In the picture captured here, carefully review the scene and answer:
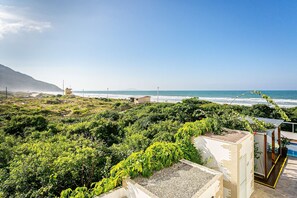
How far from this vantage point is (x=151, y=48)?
14352 mm

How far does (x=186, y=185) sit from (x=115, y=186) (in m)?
1.11

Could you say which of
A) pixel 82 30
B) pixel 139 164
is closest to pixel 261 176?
pixel 139 164

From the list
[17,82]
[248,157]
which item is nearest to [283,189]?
[248,157]

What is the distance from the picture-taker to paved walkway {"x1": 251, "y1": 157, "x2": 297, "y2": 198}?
432cm

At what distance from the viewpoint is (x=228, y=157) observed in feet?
11.4

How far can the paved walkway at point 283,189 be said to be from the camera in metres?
4.32

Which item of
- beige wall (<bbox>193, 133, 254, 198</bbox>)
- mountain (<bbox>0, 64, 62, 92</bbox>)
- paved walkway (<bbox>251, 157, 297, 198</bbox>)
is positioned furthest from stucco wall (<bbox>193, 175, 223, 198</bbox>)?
mountain (<bbox>0, 64, 62, 92</bbox>)

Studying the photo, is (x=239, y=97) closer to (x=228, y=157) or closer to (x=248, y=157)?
(x=248, y=157)

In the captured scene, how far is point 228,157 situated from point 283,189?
290 centimetres

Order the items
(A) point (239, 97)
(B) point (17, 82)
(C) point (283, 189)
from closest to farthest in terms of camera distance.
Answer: (C) point (283, 189), (A) point (239, 97), (B) point (17, 82)

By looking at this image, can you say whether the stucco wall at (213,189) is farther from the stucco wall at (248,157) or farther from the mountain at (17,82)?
the mountain at (17,82)

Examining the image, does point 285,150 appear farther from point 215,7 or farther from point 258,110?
Answer: point 215,7

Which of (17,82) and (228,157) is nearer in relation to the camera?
(228,157)

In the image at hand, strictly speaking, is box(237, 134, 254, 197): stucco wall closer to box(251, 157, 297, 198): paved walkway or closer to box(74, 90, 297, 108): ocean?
box(251, 157, 297, 198): paved walkway
